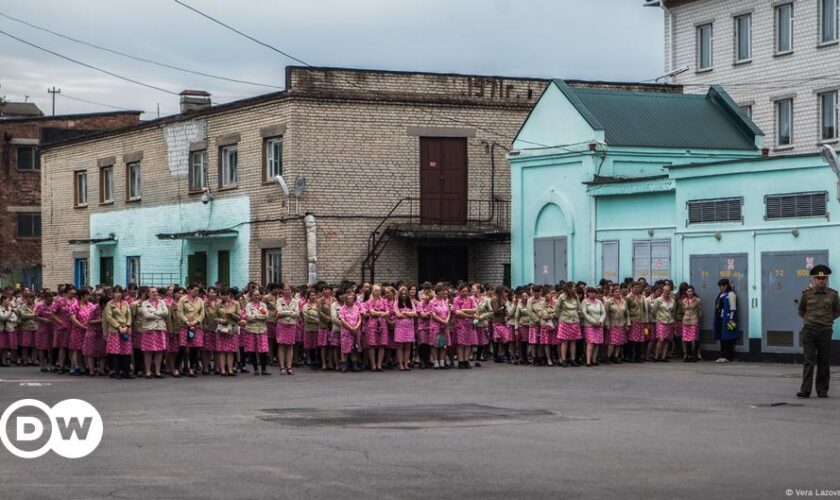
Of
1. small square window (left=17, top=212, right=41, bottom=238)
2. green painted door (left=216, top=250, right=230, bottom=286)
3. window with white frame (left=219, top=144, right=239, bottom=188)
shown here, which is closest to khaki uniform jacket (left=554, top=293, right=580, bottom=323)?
window with white frame (left=219, top=144, right=239, bottom=188)

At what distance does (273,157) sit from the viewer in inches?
1718

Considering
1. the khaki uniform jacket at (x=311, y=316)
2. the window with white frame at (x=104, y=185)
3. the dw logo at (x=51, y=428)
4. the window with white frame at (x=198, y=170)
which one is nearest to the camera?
the dw logo at (x=51, y=428)

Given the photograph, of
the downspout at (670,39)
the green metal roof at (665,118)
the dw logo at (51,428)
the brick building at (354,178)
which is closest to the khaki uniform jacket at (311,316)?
the dw logo at (51,428)

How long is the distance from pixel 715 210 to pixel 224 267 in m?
18.2

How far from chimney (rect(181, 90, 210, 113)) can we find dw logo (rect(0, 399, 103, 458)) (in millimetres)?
30044

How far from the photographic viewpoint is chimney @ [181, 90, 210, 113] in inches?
2026

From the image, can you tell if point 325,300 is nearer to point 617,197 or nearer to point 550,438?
point 617,197

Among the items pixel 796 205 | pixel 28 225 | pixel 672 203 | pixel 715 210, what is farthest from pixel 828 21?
pixel 28 225

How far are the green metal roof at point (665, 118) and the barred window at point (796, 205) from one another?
6690 mm

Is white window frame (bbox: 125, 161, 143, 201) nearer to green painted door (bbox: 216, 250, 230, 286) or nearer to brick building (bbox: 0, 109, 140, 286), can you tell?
green painted door (bbox: 216, 250, 230, 286)

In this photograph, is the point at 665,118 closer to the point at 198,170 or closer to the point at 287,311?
the point at 287,311

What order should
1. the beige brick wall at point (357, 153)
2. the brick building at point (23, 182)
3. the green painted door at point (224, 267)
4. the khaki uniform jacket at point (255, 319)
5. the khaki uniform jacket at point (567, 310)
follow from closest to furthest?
the khaki uniform jacket at point (255, 319) < the khaki uniform jacket at point (567, 310) < the beige brick wall at point (357, 153) < the green painted door at point (224, 267) < the brick building at point (23, 182)

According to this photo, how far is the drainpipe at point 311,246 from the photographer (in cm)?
4169

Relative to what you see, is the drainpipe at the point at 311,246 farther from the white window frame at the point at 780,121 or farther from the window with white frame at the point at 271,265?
the white window frame at the point at 780,121
